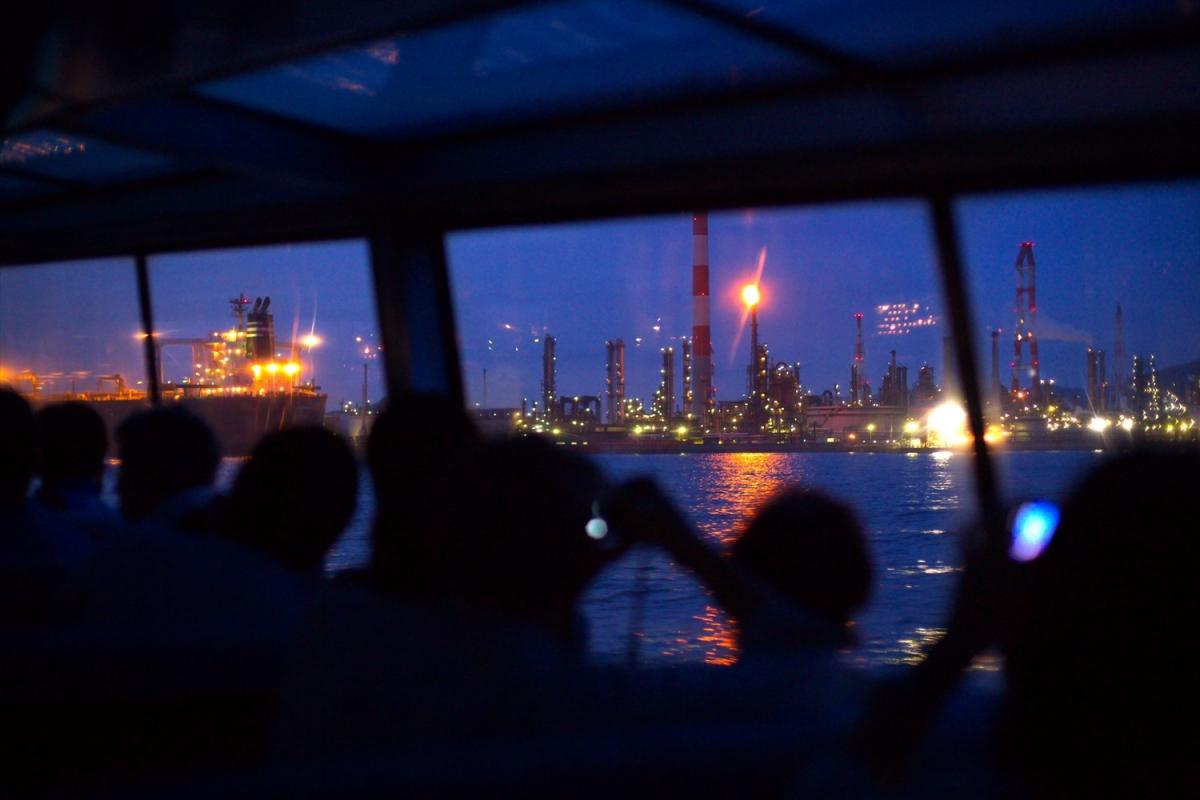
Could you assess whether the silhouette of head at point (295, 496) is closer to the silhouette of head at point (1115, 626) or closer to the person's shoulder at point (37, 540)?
the person's shoulder at point (37, 540)

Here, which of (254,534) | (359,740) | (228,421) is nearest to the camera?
(359,740)

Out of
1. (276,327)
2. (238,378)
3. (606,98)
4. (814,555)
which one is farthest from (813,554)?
(238,378)

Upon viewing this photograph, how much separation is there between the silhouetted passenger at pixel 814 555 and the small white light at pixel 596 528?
0.73ft

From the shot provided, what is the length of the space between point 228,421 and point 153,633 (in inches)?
349

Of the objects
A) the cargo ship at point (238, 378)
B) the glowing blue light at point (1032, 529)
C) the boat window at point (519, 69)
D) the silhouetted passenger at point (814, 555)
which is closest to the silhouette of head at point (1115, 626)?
the glowing blue light at point (1032, 529)

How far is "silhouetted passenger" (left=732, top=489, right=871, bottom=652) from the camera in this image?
115cm

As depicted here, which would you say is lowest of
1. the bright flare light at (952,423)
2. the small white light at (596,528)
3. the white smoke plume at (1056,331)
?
the small white light at (596,528)

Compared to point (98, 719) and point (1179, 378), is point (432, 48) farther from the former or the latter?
point (1179, 378)

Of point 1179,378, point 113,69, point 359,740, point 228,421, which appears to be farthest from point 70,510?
point 228,421

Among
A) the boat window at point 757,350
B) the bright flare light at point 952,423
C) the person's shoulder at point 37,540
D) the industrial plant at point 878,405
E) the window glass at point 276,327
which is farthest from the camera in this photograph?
the window glass at point 276,327

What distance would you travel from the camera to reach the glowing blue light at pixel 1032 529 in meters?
0.81

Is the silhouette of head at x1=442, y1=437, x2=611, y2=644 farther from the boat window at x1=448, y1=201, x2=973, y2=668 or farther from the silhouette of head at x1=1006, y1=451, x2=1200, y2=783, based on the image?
the boat window at x1=448, y1=201, x2=973, y2=668

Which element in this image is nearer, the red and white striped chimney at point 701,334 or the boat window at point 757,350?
the boat window at point 757,350

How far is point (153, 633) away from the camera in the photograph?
1.10 metres
